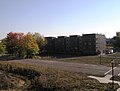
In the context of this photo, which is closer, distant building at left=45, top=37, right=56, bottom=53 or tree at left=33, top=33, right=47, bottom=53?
tree at left=33, top=33, right=47, bottom=53

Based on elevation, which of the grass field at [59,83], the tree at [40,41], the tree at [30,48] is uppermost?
the tree at [40,41]

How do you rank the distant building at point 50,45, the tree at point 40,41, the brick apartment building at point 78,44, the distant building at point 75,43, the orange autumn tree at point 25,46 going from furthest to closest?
the distant building at point 50,45
the tree at point 40,41
the distant building at point 75,43
the brick apartment building at point 78,44
the orange autumn tree at point 25,46

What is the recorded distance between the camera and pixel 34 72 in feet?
120

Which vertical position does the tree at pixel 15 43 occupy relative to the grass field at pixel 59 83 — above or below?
above

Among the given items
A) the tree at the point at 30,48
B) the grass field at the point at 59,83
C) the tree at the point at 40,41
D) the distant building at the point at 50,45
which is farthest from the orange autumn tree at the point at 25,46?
the grass field at the point at 59,83

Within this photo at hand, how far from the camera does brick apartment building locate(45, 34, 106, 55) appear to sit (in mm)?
90488

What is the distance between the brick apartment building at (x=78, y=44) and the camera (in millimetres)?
90488

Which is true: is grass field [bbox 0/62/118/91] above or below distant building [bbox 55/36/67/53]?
below

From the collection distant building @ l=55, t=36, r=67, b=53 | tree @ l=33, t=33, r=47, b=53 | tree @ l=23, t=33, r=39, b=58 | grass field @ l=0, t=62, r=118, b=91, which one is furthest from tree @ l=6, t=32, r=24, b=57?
grass field @ l=0, t=62, r=118, b=91

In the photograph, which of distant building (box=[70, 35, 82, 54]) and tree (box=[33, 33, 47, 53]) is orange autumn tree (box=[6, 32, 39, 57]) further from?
distant building (box=[70, 35, 82, 54])

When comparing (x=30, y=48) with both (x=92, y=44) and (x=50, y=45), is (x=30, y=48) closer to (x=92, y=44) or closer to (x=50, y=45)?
(x=92, y=44)

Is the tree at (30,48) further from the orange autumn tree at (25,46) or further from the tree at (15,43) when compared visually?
the tree at (15,43)

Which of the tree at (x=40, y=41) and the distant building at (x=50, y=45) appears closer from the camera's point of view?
the tree at (x=40, y=41)

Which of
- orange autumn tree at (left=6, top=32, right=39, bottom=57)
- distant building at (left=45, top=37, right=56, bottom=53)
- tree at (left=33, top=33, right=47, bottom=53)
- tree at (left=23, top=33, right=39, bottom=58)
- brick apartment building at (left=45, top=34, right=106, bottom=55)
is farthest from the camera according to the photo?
distant building at (left=45, top=37, right=56, bottom=53)
